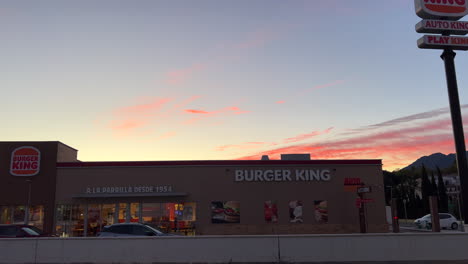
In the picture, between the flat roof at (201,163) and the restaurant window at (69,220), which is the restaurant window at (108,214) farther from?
the flat roof at (201,163)

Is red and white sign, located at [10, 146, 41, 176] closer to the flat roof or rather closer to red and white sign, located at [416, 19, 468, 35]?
the flat roof

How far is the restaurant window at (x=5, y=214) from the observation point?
1253 inches

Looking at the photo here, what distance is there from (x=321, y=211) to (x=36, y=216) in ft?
73.1

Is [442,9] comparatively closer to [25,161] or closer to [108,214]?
[108,214]

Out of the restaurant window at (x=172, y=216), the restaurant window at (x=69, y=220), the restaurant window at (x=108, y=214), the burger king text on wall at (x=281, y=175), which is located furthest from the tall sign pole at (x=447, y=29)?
the restaurant window at (x=69, y=220)

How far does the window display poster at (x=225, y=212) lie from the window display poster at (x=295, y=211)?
4.24 metres

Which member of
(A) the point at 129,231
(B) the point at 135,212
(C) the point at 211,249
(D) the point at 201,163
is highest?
(D) the point at 201,163

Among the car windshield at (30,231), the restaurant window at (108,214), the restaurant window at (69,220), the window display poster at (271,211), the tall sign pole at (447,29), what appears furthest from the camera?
the window display poster at (271,211)

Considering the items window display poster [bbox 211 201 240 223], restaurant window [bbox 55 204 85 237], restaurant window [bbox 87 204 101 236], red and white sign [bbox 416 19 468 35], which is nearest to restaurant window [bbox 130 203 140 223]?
restaurant window [bbox 87 204 101 236]

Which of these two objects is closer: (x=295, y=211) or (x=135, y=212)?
(x=135, y=212)

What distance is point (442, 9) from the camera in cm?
2922

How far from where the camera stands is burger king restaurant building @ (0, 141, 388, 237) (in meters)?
31.9

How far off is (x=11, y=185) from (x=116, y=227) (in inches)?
580

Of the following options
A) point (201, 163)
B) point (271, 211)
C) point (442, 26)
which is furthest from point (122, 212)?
point (442, 26)
